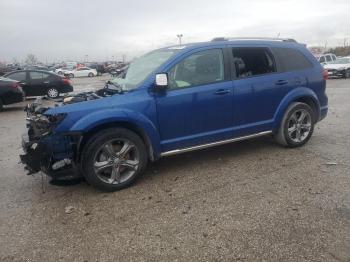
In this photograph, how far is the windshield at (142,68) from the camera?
5194mm

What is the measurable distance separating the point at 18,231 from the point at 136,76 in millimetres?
2661

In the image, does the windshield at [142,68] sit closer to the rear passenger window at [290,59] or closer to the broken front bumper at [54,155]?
the broken front bumper at [54,155]

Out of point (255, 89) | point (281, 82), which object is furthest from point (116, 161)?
point (281, 82)

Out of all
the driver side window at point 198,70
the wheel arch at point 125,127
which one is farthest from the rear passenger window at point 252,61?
the wheel arch at point 125,127

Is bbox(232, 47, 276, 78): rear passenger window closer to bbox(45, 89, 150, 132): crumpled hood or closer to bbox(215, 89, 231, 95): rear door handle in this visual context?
bbox(215, 89, 231, 95): rear door handle

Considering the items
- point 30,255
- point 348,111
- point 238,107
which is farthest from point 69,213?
point 348,111

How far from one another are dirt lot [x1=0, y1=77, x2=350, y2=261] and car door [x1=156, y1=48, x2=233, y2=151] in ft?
1.79

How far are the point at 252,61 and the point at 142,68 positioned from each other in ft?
5.72

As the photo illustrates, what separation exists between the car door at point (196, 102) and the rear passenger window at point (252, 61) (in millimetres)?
279

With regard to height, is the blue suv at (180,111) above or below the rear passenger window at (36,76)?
below

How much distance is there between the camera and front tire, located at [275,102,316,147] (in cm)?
613

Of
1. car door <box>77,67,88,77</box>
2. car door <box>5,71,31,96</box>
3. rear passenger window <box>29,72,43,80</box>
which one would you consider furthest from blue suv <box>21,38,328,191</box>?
car door <box>77,67,88,77</box>

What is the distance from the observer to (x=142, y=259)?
3.23 metres

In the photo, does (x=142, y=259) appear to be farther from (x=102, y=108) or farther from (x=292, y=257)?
(x=102, y=108)
